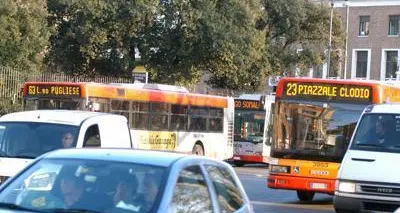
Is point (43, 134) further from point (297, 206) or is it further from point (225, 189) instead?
point (297, 206)

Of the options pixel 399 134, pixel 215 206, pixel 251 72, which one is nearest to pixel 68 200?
pixel 215 206

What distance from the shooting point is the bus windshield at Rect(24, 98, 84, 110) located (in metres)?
20.9

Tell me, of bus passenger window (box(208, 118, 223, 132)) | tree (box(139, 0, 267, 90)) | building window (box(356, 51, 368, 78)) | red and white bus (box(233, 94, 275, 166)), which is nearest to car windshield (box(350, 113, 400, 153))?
bus passenger window (box(208, 118, 223, 132))

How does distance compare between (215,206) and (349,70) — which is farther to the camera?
(349,70)

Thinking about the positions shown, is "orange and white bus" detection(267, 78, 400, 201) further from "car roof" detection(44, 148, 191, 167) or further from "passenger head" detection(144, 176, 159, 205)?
"passenger head" detection(144, 176, 159, 205)

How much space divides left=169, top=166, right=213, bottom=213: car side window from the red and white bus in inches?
1091

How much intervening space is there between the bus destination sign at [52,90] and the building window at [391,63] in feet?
183

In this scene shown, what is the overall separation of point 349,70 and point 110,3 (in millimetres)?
43187

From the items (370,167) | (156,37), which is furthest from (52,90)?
(156,37)

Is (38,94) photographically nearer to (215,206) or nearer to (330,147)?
(330,147)

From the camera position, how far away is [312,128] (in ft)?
54.5

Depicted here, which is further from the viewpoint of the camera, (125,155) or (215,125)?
(215,125)

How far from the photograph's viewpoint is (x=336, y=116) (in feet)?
54.4

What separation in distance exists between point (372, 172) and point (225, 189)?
6355mm
